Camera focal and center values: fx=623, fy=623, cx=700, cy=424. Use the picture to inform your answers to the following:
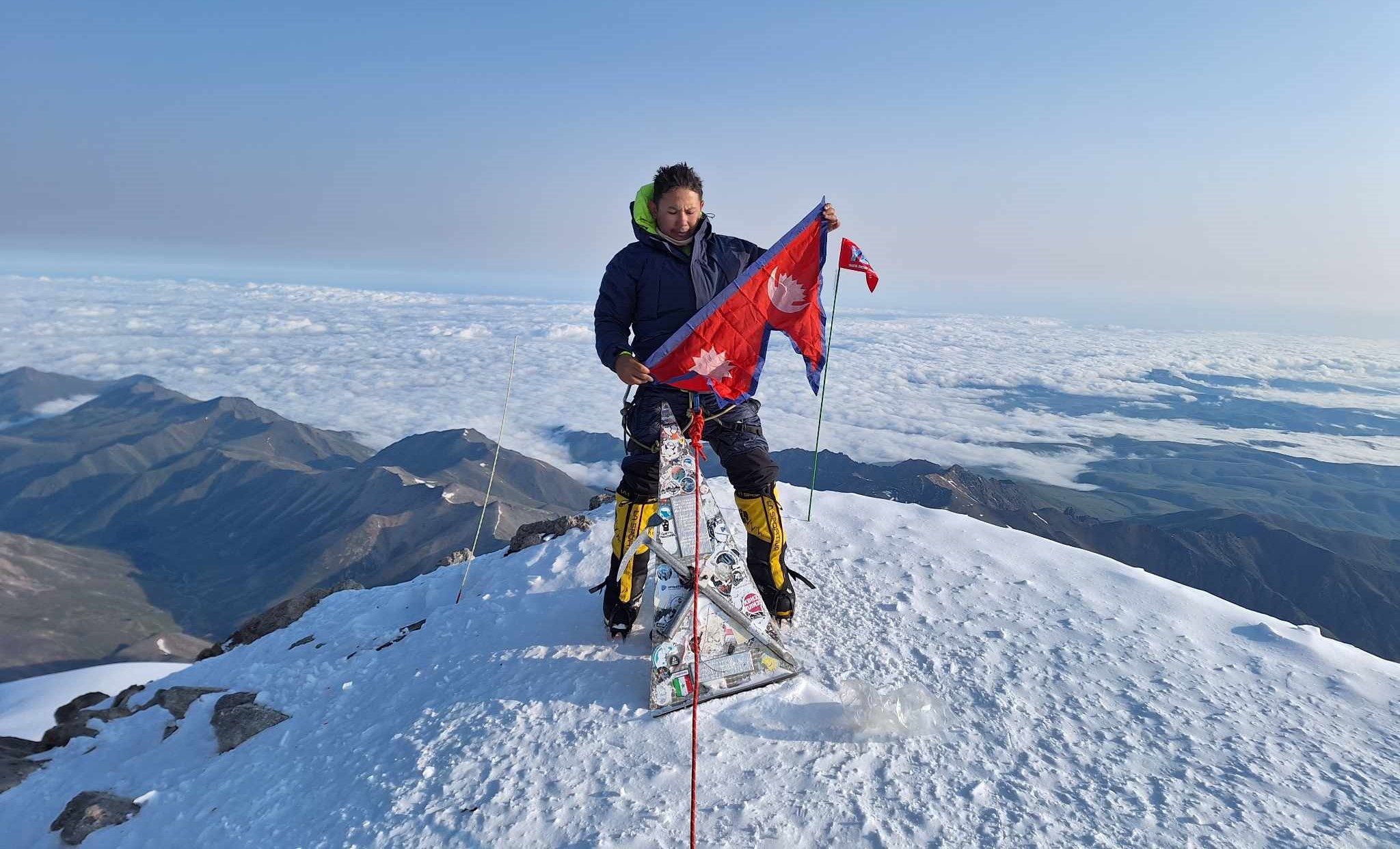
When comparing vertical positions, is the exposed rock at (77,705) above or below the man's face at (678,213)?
below

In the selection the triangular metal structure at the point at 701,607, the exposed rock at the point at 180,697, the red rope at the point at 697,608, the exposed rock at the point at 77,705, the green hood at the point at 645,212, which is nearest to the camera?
the red rope at the point at 697,608

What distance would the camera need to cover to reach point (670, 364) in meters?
5.19

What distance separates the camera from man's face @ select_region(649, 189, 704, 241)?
4957 millimetres

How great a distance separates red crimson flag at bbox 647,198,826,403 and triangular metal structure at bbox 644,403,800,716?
55cm

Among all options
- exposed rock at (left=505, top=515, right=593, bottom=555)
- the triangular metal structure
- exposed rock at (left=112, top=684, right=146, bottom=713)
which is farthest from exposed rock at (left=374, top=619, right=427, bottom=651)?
exposed rock at (left=112, top=684, right=146, bottom=713)

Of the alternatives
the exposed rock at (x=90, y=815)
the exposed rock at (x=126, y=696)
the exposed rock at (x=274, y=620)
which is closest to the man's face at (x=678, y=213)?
the exposed rock at (x=90, y=815)

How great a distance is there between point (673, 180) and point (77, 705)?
1424 cm

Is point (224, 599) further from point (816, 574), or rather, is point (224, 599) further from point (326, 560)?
point (816, 574)

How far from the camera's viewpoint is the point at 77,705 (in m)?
11.1

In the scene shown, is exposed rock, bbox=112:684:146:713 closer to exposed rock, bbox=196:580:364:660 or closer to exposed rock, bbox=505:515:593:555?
exposed rock, bbox=196:580:364:660

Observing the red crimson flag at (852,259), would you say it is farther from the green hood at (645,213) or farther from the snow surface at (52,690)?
the snow surface at (52,690)

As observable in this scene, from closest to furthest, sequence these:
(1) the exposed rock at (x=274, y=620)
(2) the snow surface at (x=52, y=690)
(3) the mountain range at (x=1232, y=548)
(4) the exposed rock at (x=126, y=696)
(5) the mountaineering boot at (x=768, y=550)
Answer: (5) the mountaineering boot at (x=768, y=550), (4) the exposed rock at (x=126, y=696), (1) the exposed rock at (x=274, y=620), (2) the snow surface at (x=52, y=690), (3) the mountain range at (x=1232, y=548)

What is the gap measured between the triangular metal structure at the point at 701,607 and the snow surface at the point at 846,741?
0.63 feet

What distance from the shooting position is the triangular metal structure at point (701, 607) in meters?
4.82
